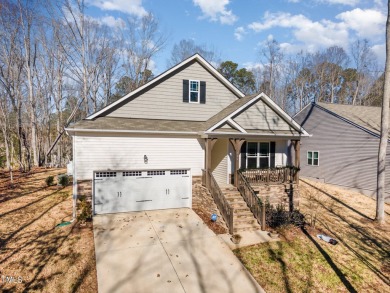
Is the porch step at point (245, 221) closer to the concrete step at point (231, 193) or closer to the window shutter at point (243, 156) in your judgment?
the concrete step at point (231, 193)

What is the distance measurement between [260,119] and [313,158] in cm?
999

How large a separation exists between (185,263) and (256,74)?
3933cm

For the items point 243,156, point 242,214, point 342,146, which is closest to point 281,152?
point 243,156

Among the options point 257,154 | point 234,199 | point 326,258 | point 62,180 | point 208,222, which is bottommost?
point 326,258

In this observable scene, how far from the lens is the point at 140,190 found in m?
12.5

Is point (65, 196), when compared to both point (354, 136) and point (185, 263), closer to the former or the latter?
point (185, 263)

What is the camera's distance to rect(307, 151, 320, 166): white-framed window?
69.8ft

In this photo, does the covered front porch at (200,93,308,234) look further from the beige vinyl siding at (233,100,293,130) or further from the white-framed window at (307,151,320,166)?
the white-framed window at (307,151,320,166)

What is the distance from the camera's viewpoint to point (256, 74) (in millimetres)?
42312

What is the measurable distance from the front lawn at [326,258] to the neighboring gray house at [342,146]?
17.1 feet

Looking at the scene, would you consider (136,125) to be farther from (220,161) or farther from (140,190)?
(220,161)

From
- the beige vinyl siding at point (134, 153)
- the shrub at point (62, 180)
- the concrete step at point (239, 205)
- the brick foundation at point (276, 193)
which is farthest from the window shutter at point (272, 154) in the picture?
the shrub at point (62, 180)

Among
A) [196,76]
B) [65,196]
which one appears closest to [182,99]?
[196,76]

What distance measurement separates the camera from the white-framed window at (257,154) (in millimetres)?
15016
